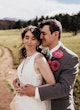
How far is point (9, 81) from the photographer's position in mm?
17891

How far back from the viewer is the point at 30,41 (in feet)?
16.8

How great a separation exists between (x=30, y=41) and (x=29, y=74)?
429mm

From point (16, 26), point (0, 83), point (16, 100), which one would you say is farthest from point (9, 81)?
point (16, 26)

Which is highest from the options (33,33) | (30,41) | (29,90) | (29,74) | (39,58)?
(33,33)

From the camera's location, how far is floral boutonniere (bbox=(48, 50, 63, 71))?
4808 millimetres

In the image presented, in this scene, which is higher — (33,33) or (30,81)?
(33,33)

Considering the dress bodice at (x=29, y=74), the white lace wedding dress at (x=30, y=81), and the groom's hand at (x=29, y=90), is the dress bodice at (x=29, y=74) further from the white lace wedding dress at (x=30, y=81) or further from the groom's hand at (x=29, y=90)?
the groom's hand at (x=29, y=90)

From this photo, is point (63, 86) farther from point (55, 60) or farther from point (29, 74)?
point (29, 74)

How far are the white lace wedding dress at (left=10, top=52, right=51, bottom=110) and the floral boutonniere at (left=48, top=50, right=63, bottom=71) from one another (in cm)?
25

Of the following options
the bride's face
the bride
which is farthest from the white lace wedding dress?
the bride's face

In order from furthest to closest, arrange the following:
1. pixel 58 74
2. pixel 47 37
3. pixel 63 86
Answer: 1. pixel 47 37
2. pixel 58 74
3. pixel 63 86

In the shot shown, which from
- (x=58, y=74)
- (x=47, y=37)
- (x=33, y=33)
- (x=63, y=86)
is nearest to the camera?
(x=63, y=86)

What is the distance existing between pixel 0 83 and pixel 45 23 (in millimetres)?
12262

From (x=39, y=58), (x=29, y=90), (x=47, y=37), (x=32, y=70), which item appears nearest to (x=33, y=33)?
(x=47, y=37)
